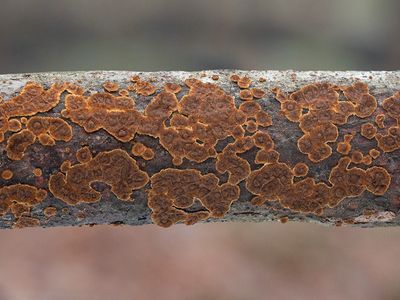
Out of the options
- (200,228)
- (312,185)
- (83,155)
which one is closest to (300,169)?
(312,185)

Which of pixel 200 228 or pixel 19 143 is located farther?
pixel 200 228

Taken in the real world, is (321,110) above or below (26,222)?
above

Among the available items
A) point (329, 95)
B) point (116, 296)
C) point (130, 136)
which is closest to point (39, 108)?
point (130, 136)

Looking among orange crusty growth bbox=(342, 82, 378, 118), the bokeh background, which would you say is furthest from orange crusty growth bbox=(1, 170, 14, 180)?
the bokeh background

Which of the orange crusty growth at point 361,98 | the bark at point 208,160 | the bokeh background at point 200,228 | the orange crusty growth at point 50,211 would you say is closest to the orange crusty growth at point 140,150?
the bark at point 208,160

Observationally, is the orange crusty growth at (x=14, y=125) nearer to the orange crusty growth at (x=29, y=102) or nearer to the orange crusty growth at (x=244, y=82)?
the orange crusty growth at (x=29, y=102)

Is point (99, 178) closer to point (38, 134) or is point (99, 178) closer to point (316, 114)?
point (38, 134)

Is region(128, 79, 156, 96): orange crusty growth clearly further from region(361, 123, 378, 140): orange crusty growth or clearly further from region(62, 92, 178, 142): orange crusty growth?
region(361, 123, 378, 140): orange crusty growth

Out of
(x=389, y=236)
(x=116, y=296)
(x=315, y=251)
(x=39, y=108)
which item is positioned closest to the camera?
(x=39, y=108)
